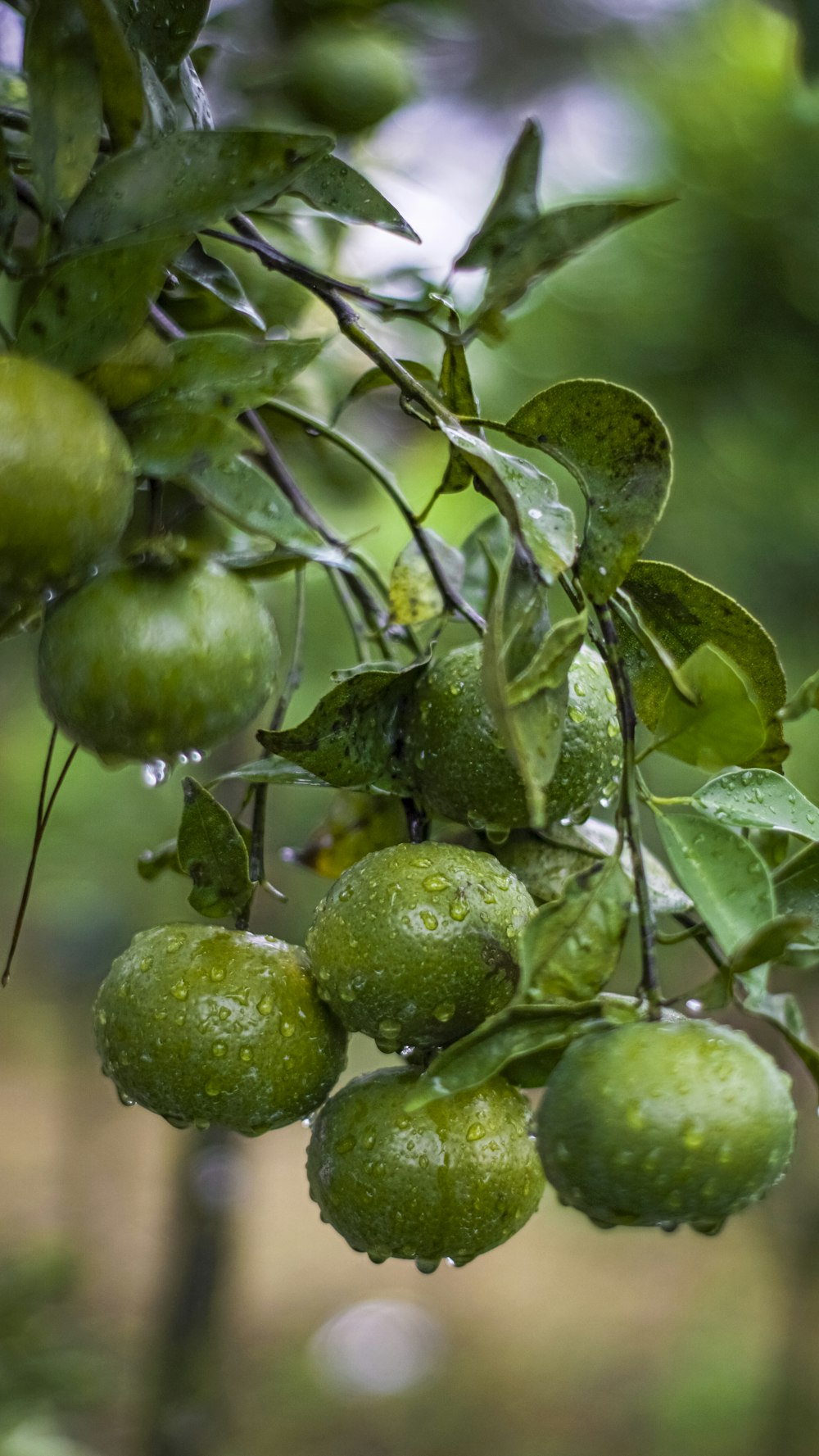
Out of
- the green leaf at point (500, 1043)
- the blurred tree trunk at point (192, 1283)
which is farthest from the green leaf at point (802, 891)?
the blurred tree trunk at point (192, 1283)

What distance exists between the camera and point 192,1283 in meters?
2.22

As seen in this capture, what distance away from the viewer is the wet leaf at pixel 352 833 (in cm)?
69

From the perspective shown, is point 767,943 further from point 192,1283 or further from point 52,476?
point 192,1283

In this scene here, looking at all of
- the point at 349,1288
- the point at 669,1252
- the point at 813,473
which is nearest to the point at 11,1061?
Result: the point at 349,1288

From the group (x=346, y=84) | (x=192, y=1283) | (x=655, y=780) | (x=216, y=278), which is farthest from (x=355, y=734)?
(x=655, y=780)

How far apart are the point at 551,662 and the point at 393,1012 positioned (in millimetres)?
191

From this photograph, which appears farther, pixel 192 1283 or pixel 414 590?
pixel 192 1283

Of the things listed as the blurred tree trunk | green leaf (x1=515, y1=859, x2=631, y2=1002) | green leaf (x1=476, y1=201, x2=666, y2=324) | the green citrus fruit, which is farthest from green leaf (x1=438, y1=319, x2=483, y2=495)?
the blurred tree trunk

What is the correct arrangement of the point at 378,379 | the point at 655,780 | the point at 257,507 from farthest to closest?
1. the point at 655,780
2. the point at 378,379
3. the point at 257,507

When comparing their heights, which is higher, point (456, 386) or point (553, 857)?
point (456, 386)

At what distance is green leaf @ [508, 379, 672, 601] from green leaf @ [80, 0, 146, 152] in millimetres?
206

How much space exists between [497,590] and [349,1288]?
597cm

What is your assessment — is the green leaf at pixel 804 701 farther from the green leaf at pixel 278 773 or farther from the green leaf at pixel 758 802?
the green leaf at pixel 278 773

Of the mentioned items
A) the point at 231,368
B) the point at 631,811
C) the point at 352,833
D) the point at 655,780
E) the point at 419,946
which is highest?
the point at 231,368
